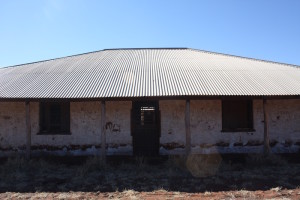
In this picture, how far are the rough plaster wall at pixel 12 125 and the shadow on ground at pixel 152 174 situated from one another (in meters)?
0.84

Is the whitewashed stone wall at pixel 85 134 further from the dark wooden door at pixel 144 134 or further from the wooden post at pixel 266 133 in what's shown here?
the wooden post at pixel 266 133

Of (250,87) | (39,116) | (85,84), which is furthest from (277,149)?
(39,116)

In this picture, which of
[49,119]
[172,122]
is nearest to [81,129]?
[49,119]

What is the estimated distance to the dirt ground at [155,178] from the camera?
6.55 meters

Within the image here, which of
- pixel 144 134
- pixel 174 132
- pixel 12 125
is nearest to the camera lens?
pixel 174 132

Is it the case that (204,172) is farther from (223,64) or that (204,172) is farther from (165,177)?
(223,64)

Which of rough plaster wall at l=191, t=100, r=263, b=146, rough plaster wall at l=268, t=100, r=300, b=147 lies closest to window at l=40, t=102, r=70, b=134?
rough plaster wall at l=191, t=100, r=263, b=146

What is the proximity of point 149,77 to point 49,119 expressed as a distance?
4153 millimetres

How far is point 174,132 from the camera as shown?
10.7 m

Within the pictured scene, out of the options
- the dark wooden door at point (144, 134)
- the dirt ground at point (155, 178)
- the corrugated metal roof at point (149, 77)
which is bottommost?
the dirt ground at point (155, 178)

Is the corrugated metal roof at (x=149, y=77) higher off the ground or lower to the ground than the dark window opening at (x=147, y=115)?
higher

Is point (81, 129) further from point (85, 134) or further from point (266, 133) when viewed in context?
point (266, 133)

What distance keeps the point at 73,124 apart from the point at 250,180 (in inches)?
256

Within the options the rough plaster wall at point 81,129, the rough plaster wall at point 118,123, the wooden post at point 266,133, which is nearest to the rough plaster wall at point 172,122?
the rough plaster wall at point 118,123
